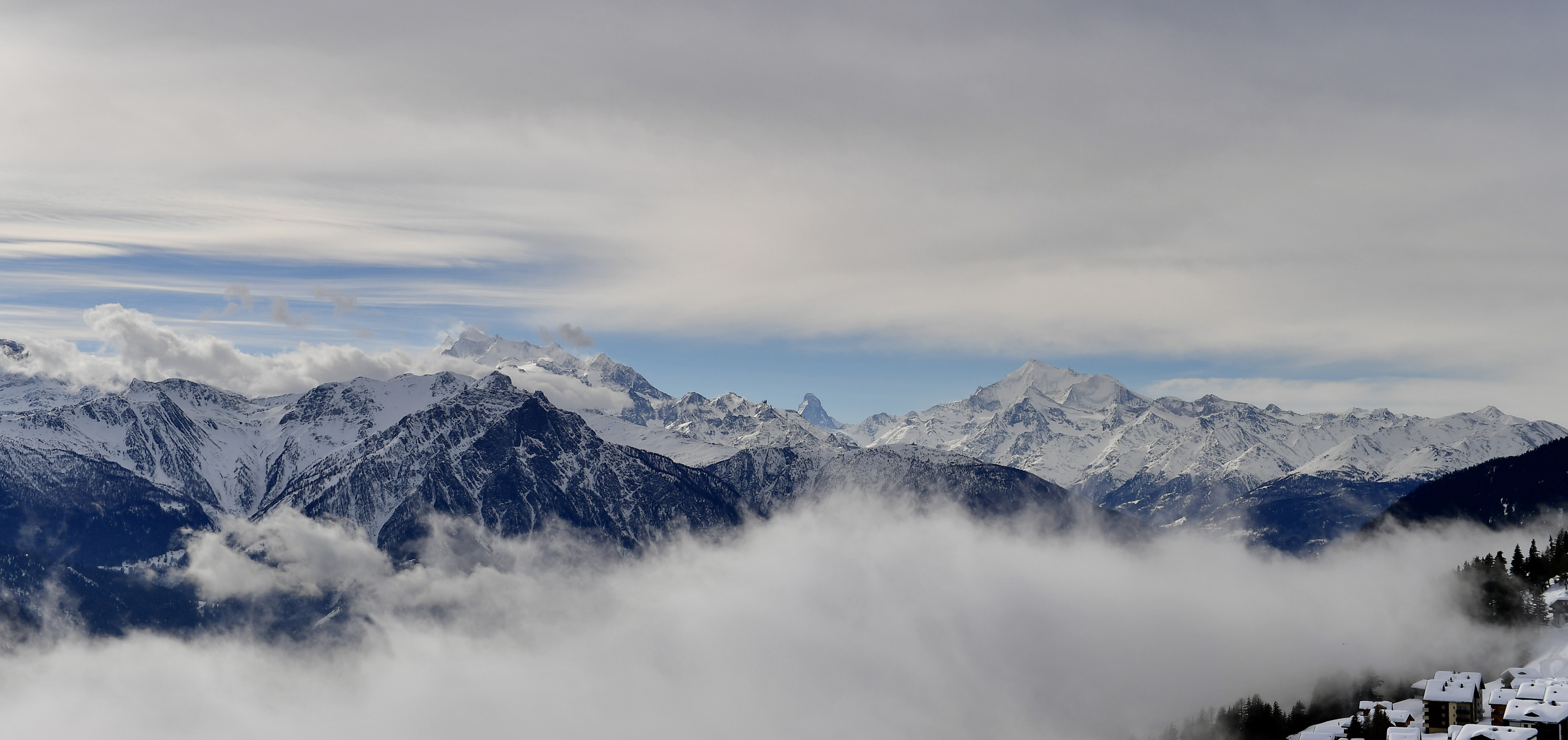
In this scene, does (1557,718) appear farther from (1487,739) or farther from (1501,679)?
(1501,679)

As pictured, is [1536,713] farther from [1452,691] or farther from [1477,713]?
[1477,713]

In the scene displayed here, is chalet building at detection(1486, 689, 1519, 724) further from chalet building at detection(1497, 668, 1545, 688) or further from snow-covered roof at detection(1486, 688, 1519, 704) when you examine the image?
chalet building at detection(1497, 668, 1545, 688)

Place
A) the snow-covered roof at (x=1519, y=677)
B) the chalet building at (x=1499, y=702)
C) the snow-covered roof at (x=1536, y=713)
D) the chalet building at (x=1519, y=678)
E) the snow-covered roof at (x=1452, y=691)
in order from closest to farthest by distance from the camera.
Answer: the snow-covered roof at (x=1536, y=713) < the chalet building at (x=1499, y=702) < the snow-covered roof at (x=1452, y=691) < the chalet building at (x=1519, y=678) < the snow-covered roof at (x=1519, y=677)

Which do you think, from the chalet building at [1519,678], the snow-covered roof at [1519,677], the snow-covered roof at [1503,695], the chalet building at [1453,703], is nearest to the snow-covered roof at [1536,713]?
the snow-covered roof at [1503,695]

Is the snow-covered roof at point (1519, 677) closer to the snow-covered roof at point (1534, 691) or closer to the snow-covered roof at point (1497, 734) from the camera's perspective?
the snow-covered roof at point (1534, 691)

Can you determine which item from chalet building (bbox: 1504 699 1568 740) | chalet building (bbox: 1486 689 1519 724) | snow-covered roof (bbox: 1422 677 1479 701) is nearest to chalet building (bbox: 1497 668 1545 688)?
snow-covered roof (bbox: 1422 677 1479 701)
